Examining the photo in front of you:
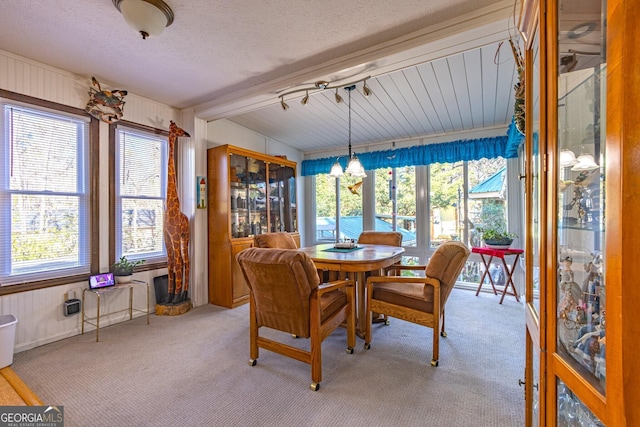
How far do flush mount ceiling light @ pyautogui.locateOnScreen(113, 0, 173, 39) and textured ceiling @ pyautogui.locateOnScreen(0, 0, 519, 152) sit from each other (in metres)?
0.07

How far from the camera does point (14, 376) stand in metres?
1.98

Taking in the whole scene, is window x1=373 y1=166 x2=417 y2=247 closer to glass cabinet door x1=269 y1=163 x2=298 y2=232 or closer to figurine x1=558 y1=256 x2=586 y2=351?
glass cabinet door x1=269 y1=163 x2=298 y2=232

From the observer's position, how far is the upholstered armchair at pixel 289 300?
1.82m

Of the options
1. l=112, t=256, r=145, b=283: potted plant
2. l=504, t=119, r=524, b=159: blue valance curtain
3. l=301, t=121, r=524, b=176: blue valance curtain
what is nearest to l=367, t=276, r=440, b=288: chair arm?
l=504, t=119, r=524, b=159: blue valance curtain

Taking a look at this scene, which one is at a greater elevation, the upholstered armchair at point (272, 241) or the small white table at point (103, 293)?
the upholstered armchair at point (272, 241)

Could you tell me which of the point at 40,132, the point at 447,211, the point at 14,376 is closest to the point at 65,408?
the point at 14,376

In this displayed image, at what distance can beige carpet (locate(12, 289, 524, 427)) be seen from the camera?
5.28 feet

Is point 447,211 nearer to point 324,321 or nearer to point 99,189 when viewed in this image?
point 324,321

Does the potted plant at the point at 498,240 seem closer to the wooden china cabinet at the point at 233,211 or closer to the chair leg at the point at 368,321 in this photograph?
the chair leg at the point at 368,321

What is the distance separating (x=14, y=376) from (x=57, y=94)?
→ 2412 mm

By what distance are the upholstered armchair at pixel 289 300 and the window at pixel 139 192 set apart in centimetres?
198

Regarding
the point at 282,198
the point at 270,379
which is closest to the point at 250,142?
the point at 282,198

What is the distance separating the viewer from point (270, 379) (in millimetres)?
1970

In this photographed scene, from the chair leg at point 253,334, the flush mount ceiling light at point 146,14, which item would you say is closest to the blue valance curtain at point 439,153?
the chair leg at point 253,334
